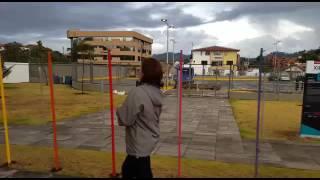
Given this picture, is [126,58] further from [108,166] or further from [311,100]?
[108,166]

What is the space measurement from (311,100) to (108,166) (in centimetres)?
730

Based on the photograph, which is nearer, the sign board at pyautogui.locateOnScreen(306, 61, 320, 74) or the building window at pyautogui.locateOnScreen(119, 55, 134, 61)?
the sign board at pyautogui.locateOnScreen(306, 61, 320, 74)

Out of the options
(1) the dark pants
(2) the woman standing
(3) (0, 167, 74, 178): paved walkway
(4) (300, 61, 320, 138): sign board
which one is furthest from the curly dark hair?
(4) (300, 61, 320, 138): sign board

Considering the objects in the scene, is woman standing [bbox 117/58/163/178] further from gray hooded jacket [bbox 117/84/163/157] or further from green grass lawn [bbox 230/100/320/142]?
green grass lawn [bbox 230/100/320/142]

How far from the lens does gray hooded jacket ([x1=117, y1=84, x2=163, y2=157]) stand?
3719 millimetres

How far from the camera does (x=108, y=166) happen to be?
6.98 metres

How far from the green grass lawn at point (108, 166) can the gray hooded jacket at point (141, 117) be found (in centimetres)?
271

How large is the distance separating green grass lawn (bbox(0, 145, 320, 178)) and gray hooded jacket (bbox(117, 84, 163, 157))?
2712 mm

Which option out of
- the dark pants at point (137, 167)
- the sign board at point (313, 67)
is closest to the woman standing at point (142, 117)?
the dark pants at point (137, 167)

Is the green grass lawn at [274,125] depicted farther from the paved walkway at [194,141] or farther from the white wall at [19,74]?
the white wall at [19,74]

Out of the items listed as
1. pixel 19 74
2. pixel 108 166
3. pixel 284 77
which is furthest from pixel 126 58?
pixel 108 166

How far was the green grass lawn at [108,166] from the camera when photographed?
6615 mm

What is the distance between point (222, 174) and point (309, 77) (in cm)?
613

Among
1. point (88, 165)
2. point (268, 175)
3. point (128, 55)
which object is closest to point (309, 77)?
point (268, 175)
